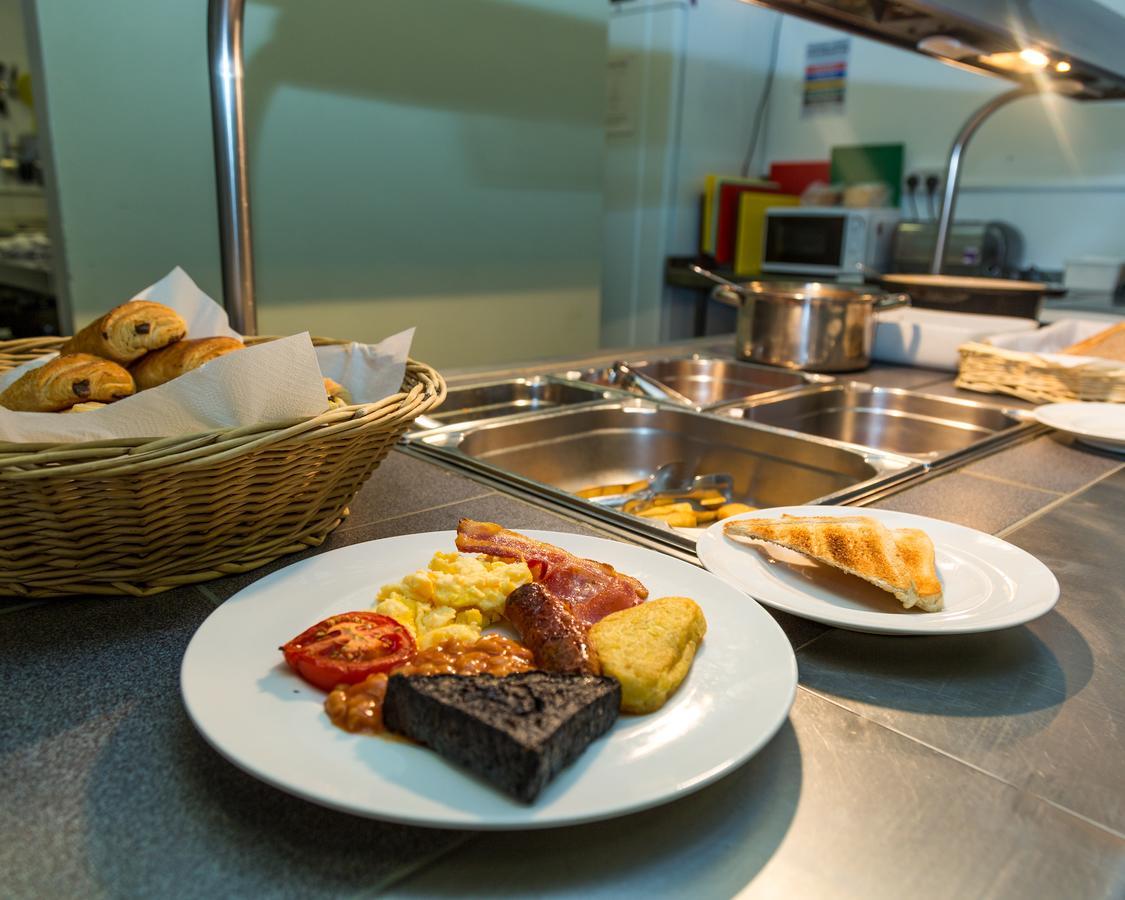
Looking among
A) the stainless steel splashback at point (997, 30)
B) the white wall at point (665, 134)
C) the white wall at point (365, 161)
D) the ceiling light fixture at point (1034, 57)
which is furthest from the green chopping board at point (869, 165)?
the ceiling light fixture at point (1034, 57)

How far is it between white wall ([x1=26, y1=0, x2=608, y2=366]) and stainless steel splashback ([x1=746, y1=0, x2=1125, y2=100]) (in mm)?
1315

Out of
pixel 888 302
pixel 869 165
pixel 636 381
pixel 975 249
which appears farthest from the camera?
pixel 869 165

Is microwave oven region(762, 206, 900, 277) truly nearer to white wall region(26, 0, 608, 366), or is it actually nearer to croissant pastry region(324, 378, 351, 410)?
white wall region(26, 0, 608, 366)

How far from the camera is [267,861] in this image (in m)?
0.42

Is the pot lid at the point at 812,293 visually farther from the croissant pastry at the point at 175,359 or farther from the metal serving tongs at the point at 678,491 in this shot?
the croissant pastry at the point at 175,359

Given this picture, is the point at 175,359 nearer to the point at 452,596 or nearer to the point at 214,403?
the point at 214,403

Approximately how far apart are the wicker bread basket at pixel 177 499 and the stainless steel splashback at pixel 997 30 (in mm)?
1136

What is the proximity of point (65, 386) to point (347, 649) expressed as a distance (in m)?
0.43

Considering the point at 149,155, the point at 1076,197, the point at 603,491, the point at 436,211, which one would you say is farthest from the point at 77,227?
the point at 1076,197

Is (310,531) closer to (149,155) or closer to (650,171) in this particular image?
(149,155)

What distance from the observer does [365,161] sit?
2.40 meters

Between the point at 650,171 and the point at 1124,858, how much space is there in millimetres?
3781

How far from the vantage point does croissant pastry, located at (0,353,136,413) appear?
750mm

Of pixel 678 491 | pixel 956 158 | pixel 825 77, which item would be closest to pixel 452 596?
pixel 678 491
